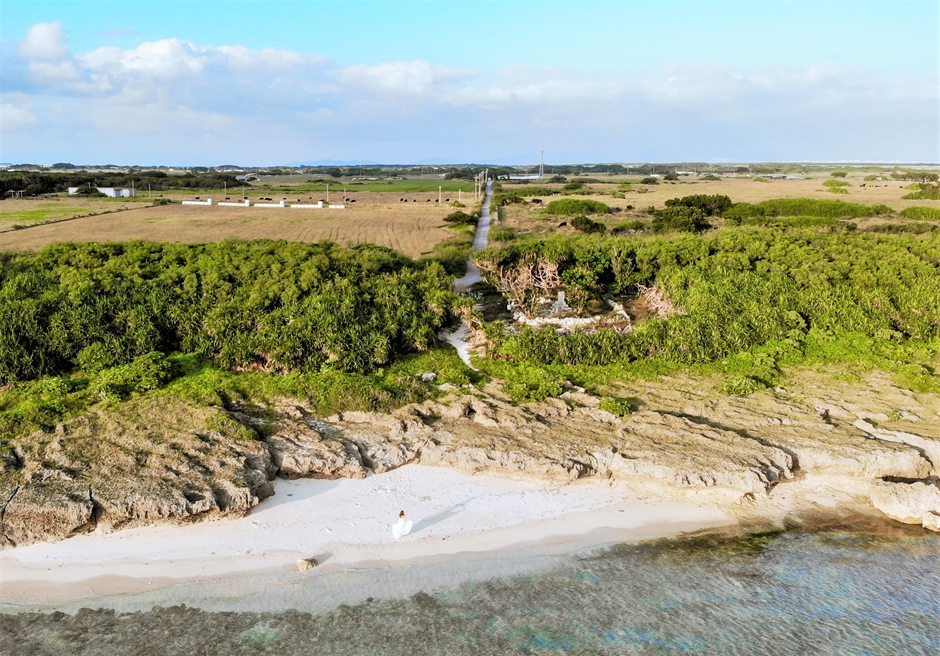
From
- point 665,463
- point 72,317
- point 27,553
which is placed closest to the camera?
point 27,553

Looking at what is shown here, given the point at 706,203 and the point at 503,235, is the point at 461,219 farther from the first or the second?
the point at 706,203

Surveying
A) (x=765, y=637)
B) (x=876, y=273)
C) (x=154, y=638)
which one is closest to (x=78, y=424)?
(x=154, y=638)

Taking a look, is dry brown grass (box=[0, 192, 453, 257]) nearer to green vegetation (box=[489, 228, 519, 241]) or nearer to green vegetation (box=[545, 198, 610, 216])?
green vegetation (box=[489, 228, 519, 241])

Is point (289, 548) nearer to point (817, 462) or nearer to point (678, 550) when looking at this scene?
point (678, 550)

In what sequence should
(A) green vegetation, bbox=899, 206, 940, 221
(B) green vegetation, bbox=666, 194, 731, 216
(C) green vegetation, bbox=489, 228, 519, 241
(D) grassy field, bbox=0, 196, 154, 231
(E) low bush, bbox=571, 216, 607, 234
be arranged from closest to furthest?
(C) green vegetation, bbox=489, 228, 519, 241 < (E) low bush, bbox=571, 216, 607, 234 < (D) grassy field, bbox=0, 196, 154, 231 < (A) green vegetation, bbox=899, 206, 940, 221 < (B) green vegetation, bbox=666, 194, 731, 216

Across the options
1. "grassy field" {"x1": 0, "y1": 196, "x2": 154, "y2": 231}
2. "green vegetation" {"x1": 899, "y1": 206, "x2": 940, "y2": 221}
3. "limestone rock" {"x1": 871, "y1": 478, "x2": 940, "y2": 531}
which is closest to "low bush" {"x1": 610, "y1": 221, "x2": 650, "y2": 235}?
"green vegetation" {"x1": 899, "y1": 206, "x2": 940, "y2": 221}

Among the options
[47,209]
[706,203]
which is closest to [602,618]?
[706,203]

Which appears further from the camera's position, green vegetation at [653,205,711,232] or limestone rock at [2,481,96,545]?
green vegetation at [653,205,711,232]
